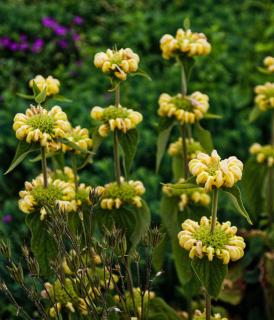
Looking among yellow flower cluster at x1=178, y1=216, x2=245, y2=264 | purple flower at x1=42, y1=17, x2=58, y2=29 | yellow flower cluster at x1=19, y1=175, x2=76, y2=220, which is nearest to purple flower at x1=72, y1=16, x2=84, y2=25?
purple flower at x1=42, y1=17, x2=58, y2=29

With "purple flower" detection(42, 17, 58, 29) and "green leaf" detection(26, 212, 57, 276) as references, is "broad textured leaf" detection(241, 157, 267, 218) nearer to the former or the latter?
"green leaf" detection(26, 212, 57, 276)

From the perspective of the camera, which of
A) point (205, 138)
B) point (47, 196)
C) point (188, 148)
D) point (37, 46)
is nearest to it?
point (47, 196)

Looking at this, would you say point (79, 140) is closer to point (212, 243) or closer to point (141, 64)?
point (212, 243)

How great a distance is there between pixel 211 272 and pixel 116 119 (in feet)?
1.51

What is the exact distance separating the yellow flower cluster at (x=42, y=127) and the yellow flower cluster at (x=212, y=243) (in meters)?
0.36

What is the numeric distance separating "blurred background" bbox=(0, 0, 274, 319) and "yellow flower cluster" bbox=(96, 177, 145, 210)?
799 millimetres

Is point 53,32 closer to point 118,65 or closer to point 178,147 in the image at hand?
point 178,147

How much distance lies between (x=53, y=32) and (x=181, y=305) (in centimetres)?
225

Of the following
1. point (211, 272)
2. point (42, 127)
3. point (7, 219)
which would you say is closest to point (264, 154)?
point (211, 272)

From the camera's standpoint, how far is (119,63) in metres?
1.57

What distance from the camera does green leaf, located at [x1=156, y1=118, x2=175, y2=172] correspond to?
5.82ft

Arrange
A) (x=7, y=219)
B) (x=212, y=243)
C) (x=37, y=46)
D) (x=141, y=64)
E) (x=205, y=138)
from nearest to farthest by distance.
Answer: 1. (x=212, y=243)
2. (x=205, y=138)
3. (x=7, y=219)
4. (x=141, y=64)
5. (x=37, y=46)

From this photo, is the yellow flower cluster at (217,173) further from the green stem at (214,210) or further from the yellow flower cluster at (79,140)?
the yellow flower cluster at (79,140)

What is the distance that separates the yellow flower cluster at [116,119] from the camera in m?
1.60
